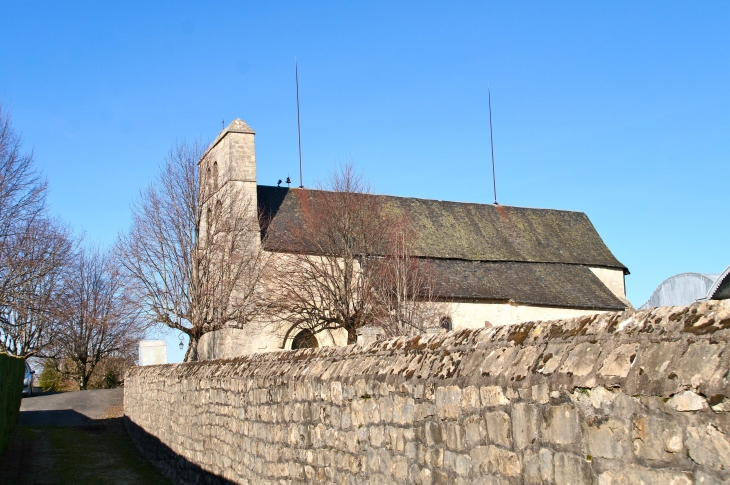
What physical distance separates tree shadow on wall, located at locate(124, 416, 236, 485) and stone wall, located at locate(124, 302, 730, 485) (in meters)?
2.31

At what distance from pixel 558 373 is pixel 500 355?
0.55 m

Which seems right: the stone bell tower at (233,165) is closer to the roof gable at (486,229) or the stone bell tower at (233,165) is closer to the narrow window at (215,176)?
the narrow window at (215,176)

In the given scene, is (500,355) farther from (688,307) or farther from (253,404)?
(253,404)

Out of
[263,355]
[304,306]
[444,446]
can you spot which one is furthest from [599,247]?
[444,446]

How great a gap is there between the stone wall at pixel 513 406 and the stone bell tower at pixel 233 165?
83.4 ft

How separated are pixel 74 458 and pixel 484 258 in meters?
26.0

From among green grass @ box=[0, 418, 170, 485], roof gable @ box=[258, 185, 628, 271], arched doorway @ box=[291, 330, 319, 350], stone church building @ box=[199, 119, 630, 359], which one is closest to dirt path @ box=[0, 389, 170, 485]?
green grass @ box=[0, 418, 170, 485]

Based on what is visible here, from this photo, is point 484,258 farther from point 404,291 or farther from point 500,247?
point 404,291

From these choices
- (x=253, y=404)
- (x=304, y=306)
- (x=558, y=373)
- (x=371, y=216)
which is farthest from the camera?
(x=371, y=216)

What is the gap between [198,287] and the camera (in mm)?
28016

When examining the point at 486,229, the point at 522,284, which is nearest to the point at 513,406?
the point at 522,284

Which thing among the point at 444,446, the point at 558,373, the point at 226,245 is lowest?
the point at 444,446

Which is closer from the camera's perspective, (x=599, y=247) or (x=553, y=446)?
(x=553, y=446)

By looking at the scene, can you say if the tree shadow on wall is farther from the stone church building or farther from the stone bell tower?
the stone bell tower
